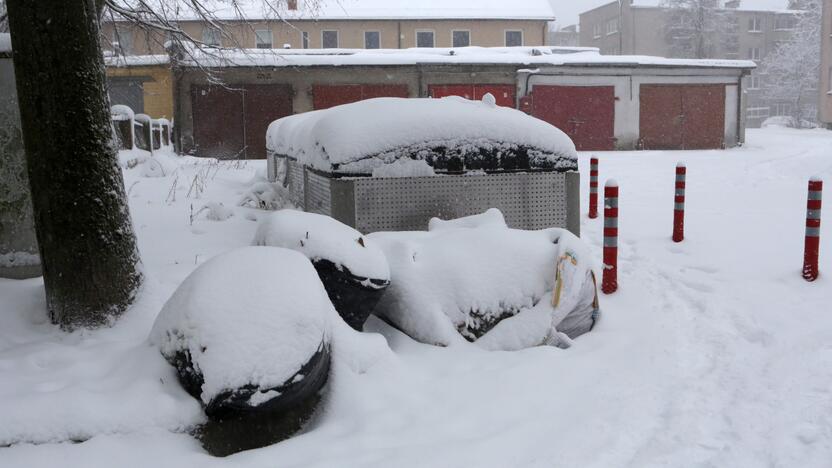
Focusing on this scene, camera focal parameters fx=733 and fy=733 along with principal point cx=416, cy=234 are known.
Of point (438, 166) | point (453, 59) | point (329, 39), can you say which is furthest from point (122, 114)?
point (329, 39)

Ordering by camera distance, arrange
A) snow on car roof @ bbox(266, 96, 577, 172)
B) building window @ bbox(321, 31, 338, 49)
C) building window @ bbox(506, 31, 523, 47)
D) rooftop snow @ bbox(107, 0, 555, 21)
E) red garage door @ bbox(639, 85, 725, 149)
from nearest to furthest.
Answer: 1. snow on car roof @ bbox(266, 96, 577, 172)
2. red garage door @ bbox(639, 85, 725, 149)
3. rooftop snow @ bbox(107, 0, 555, 21)
4. building window @ bbox(506, 31, 523, 47)
5. building window @ bbox(321, 31, 338, 49)

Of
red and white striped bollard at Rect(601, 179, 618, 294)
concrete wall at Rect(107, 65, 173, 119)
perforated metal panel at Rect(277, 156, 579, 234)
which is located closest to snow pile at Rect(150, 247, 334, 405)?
perforated metal panel at Rect(277, 156, 579, 234)

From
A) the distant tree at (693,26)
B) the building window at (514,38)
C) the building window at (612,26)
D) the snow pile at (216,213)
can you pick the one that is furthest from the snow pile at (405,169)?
the building window at (612,26)

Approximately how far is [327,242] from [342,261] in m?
0.16

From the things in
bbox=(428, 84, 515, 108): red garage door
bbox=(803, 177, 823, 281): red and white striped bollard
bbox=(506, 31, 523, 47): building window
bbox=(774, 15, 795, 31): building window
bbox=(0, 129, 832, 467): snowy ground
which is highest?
bbox=(774, 15, 795, 31): building window

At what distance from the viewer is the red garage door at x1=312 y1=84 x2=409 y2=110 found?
22.8m

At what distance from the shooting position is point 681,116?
24812 mm

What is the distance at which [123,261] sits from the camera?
15.3 feet

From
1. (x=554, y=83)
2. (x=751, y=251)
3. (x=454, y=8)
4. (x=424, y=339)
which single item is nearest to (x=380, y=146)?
(x=424, y=339)

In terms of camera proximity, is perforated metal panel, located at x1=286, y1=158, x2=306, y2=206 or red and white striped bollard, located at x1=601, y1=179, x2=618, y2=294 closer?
red and white striped bollard, located at x1=601, y1=179, x2=618, y2=294

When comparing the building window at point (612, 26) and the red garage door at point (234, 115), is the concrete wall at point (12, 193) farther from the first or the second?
the building window at point (612, 26)

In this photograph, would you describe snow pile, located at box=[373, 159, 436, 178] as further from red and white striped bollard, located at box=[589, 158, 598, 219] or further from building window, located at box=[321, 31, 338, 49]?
building window, located at box=[321, 31, 338, 49]

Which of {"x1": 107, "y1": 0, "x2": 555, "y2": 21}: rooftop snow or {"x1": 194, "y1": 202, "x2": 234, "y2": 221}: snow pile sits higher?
{"x1": 107, "y1": 0, "x2": 555, "y2": 21}: rooftop snow

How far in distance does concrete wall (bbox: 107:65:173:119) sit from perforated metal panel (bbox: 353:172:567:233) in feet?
68.4
